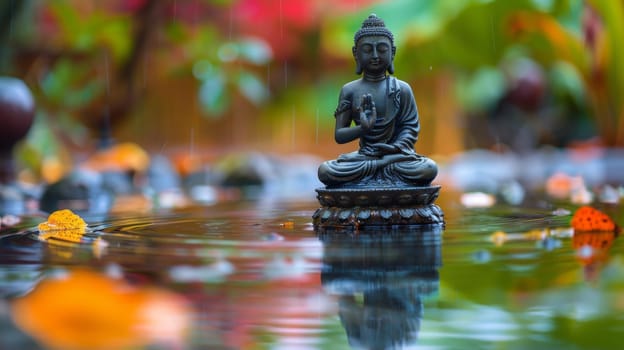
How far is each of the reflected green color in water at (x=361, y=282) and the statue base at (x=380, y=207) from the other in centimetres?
15

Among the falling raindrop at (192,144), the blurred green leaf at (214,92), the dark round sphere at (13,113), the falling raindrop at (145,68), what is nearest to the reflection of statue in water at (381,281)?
the dark round sphere at (13,113)

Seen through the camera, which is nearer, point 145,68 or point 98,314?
point 98,314

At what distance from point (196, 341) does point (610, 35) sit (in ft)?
31.7

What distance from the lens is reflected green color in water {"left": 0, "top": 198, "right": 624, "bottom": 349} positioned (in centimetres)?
182

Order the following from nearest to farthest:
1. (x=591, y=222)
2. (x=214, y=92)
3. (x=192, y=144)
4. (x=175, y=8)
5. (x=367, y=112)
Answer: (x=591, y=222), (x=367, y=112), (x=214, y=92), (x=175, y=8), (x=192, y=144)

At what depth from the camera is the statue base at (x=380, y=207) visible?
3686 mm

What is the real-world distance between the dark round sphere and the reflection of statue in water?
4.31 m

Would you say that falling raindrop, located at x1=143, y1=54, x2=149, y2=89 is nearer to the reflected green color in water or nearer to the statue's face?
the statue's face

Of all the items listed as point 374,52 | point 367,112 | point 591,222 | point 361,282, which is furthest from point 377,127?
point 361,282

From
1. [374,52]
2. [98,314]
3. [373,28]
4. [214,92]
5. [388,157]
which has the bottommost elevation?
[98,314]

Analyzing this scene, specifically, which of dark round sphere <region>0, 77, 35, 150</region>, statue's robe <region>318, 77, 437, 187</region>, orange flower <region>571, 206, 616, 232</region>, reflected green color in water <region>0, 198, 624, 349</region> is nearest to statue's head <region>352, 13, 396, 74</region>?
statue's robe <region>318, 77, 437, 187</region>

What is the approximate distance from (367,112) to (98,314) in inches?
79.6

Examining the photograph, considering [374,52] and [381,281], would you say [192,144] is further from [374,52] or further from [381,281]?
[381,281]

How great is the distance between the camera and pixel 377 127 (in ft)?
13.0
